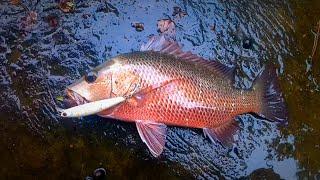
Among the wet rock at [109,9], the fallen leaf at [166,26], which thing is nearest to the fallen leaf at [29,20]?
A: the wet rock at [109,9]

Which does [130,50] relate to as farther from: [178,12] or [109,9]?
[178,12]

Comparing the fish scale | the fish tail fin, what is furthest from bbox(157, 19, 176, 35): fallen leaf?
the fish tail fin

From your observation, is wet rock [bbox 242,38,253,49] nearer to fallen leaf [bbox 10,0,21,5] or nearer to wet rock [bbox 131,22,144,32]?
wet rock [bbox 131,22,144,32]

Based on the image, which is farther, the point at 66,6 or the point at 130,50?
the point at 66,6

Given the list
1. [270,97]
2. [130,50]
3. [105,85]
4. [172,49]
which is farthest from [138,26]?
[270,97]

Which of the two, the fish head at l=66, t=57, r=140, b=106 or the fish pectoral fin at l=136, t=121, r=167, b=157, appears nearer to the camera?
the fish head at l=66, t=57, r=140, b=106

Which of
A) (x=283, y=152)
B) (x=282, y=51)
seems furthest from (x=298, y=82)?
(x=283, y=152)
